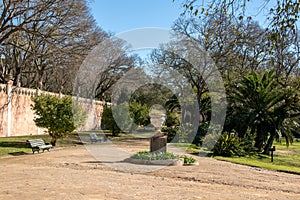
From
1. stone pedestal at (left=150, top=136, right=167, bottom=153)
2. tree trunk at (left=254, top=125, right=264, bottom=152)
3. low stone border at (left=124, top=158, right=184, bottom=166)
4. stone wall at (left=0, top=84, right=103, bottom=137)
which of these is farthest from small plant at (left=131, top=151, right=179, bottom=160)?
stone wall at (left=0, top=84, right=103, bottom=137)

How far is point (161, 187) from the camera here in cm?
753

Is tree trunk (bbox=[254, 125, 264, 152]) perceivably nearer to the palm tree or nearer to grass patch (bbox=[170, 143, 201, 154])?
the palm tree

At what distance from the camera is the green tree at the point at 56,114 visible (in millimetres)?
16141

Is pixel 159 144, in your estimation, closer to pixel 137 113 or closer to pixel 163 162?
pixel 163 162

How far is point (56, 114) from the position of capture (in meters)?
16.1

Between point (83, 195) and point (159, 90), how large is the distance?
84.3 ft

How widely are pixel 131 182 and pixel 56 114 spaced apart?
30.4ft

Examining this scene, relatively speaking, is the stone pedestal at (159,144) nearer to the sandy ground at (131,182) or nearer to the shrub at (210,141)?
the sandy ground at (131,182)

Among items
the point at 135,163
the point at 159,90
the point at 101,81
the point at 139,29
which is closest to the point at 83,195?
the point at 135,163


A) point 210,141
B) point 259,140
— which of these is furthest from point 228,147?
point 259,140

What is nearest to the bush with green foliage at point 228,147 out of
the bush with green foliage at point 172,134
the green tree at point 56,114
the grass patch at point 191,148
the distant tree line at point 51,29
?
the grass patch at point 191,148

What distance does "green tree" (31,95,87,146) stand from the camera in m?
16.1

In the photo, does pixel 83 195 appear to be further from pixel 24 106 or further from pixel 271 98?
pixel 24 106

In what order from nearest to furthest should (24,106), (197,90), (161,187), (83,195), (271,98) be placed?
(83,195), (161,187), (271,98), (24,106), (197,90)
